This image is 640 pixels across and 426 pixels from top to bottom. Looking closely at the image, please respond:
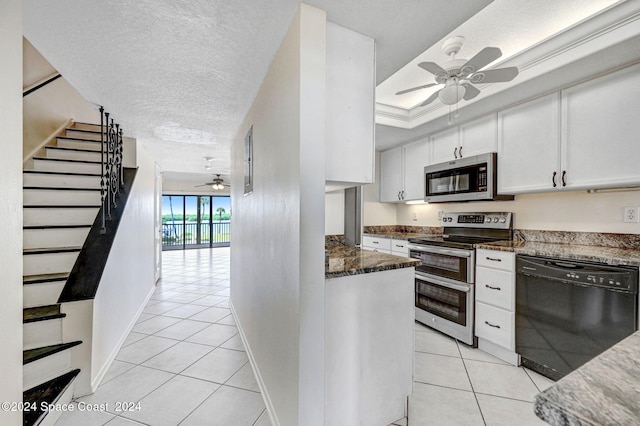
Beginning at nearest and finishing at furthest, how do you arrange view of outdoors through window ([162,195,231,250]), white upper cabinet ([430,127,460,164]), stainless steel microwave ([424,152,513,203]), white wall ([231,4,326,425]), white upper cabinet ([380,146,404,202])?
white wall ([231,4,326,425]) < stainless steel microwave ([424,152,513,203]) < white upper cabinet ([430,127,460,164]) < white upper cabinet ([380,146,404,202]) < view of outdoors through window ([162,195,231,250])

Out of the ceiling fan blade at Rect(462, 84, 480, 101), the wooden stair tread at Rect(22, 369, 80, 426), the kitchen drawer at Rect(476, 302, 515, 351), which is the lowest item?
the wooden stair tread at Rect(22, 369, 80, 426)

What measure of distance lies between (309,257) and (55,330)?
1928mm

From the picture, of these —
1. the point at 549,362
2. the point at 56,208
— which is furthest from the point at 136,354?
the point at 549,362

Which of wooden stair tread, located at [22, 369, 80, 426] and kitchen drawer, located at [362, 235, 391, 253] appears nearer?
wooden stair tread, located at [22, 369, 80, 426]

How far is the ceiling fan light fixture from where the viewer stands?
197 centimetres

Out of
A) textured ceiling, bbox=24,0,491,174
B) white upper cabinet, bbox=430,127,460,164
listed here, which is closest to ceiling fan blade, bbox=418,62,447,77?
textured ceiling, bbox=24,0,491,174

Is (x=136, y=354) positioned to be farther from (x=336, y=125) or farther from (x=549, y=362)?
(x=549, y=362)

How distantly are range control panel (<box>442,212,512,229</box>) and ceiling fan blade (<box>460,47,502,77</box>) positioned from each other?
1690mm

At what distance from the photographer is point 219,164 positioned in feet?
16.8

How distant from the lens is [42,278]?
1.98 metres

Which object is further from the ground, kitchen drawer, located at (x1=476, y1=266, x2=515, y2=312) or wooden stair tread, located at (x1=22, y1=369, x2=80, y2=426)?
kitchen drawer, located at (x1=476, y1=266, x2=515, y2=312)

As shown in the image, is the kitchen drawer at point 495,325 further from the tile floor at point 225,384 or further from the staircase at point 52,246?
the staircase at point 52,246

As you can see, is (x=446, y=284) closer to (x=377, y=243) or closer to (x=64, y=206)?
(x=377, y=243)

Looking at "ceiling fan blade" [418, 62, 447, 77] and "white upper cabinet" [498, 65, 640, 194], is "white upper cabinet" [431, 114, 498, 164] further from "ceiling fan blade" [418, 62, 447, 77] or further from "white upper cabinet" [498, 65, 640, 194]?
"ceiling fan blade" [418, 62, 447, 77]
